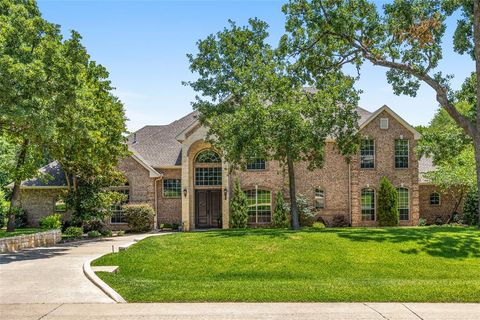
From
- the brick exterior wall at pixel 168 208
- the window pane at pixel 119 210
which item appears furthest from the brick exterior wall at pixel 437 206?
the window pane at pixel 119 210

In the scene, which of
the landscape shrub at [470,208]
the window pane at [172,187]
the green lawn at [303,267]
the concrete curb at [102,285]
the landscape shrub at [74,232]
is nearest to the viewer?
the concrete curb at [102,285]

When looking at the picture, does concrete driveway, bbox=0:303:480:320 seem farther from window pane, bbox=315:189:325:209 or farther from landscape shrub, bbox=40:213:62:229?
window pane, bbox=315:189:325:209

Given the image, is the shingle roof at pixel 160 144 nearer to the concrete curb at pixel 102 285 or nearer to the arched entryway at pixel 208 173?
the arched entryway at pixel 208 173

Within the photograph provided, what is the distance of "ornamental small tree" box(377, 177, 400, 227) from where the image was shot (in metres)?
31.3

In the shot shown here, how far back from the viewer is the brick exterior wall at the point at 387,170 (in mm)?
31906

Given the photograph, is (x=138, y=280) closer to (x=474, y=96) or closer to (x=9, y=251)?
(x=9, y=251)

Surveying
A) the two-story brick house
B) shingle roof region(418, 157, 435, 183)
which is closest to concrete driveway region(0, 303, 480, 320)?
the two-story brick house

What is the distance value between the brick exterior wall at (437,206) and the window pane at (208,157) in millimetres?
14636

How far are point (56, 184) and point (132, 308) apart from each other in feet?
80.1

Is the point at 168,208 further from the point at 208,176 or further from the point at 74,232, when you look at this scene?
the point at 74,232

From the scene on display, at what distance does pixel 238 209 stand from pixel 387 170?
32.6ft

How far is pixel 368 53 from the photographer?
70.4ft

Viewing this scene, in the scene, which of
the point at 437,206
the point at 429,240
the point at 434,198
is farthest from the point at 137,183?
the point at 437,206

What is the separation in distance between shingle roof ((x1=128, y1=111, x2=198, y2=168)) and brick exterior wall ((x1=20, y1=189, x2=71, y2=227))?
6068mm
